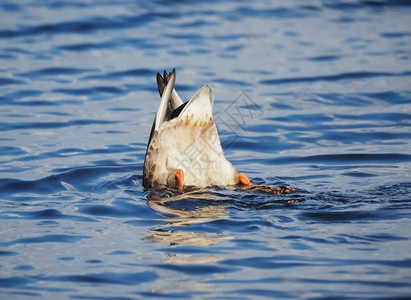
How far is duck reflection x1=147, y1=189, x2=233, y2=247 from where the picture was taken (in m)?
4.97

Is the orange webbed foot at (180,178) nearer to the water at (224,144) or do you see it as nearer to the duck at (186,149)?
the duck at (186,149)

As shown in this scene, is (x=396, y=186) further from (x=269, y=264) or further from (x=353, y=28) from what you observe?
(x=353, y=28)

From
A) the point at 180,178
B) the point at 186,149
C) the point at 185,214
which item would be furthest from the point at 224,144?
the point at 185,214

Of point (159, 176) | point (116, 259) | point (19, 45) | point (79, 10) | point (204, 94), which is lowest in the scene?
point (116, 259)

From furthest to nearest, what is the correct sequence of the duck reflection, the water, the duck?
the duck
the duck reflection
the water

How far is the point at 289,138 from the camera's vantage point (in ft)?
27.9

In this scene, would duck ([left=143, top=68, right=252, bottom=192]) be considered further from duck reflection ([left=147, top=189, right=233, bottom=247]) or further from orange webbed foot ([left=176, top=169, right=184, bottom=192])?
duck reflection ([left=147, top=189, right=233, bottom=247])

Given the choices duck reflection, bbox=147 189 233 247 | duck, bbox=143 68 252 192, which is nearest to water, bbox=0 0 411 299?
duck reflection, bbox=147 189 233 247

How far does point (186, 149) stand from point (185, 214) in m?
0.78

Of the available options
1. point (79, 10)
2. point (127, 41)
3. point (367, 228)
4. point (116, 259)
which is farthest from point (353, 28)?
point (116, 259)

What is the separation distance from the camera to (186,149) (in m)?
6.12

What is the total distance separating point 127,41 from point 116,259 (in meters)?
9.53

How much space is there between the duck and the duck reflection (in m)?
0.14

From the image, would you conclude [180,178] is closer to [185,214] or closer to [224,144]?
[185,214]
